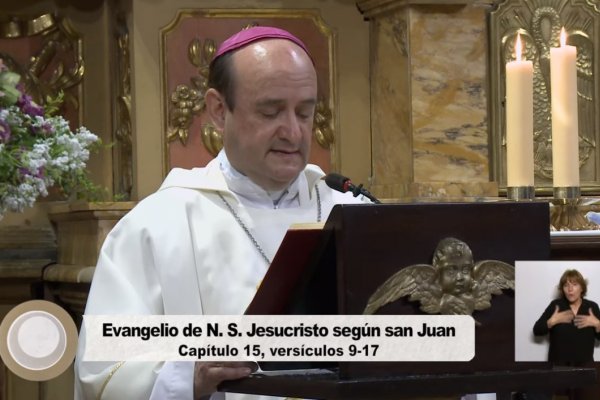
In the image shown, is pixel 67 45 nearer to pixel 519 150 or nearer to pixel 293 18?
pixel 293 18

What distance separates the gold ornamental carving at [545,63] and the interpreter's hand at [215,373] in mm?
3070

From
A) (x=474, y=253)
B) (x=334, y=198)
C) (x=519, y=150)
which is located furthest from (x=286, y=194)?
(x=474, y=253)

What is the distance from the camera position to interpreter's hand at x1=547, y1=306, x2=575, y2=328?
2203 mm

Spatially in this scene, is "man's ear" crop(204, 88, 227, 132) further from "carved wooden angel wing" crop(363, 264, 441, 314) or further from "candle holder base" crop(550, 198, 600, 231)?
"carved wooden angel wing" crop(363, 264, 441, 314)

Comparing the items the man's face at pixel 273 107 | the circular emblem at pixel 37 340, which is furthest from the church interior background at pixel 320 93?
the circular emblem at pixel 37 340

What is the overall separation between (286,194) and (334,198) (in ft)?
0.55

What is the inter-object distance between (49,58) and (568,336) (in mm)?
3768

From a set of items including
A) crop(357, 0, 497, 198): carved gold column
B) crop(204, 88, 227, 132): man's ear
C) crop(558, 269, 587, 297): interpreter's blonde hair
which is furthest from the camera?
crop(357, 0, 497, 198): carved gold column

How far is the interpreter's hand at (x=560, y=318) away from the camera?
2203 mm

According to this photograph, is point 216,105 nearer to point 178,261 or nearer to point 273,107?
point 273,107

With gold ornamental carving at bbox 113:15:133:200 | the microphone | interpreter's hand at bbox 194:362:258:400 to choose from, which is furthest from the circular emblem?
gold ornamental carving at bbox 113:15:133:200

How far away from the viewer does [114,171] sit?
547 cm

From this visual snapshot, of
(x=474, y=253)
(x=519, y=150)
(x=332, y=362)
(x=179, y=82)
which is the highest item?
(x=179, y=82)

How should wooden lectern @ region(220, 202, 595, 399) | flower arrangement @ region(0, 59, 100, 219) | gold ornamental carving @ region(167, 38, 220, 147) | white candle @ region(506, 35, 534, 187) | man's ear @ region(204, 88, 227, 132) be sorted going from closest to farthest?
wooden lectern @ region(220, 202, 595, 399) < white candle @ region(506, 35, 534, 187) < man's ear @ region(204, 88, 227, 132) < flower arrangement @ region(0, 59, 100, 219) < gold ornamental carving @ region(167, 38, 220, 147)
